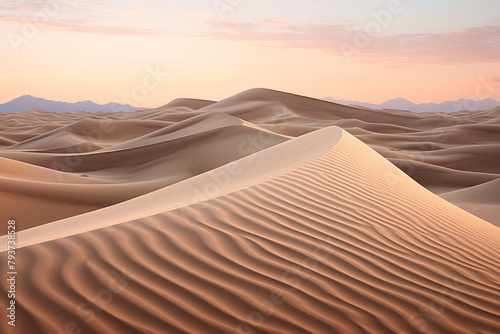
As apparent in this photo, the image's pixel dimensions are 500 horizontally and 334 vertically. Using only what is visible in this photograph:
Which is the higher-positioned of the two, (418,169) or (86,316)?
(418,169)

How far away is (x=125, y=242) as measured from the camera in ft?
12.4

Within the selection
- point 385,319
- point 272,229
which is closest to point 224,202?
point 272,229

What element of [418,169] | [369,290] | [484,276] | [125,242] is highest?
[418,169]

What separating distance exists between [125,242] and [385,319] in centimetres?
172

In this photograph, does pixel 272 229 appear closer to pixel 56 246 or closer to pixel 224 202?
pixel 224 202

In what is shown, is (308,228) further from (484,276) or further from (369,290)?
(484,276)

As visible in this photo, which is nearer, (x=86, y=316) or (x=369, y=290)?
(x=86, y=316)

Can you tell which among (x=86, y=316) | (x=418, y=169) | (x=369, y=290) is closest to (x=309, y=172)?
(x=369, y=290)

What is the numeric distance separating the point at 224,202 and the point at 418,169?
13834 mm

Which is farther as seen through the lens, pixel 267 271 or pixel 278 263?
pixel 278 263

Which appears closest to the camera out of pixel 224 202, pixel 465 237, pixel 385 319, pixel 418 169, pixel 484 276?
pixel 385 319

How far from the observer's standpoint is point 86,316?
9.44 feet

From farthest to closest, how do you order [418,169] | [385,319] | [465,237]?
[418,169] → [465,237] → [385,319]

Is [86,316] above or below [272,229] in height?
below
